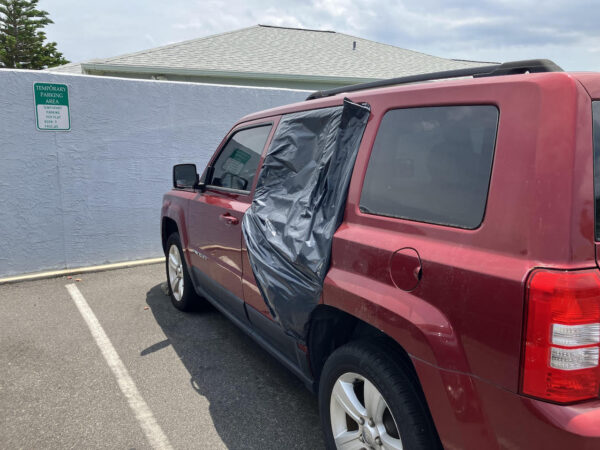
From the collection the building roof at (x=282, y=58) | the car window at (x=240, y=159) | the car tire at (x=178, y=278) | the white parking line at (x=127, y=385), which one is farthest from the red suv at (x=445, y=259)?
the building roof at (x=282, y=58)

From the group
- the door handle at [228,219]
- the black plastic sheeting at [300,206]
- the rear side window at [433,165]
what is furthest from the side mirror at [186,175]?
the rear side window at [433,165]

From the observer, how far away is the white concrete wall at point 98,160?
5953mm

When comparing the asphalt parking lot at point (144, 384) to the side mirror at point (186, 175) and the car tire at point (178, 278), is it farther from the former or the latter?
the side mirror at point (186, 175)

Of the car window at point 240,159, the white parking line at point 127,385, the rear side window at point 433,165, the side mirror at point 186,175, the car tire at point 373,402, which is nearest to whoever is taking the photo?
the rear side window at point 433,165

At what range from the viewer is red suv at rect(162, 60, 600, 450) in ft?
4.74

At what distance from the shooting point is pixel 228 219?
3459 millimetres

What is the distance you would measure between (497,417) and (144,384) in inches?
108

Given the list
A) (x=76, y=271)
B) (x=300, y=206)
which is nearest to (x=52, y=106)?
(x=76, y=271)

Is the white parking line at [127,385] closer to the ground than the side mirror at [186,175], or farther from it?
closer to the ground

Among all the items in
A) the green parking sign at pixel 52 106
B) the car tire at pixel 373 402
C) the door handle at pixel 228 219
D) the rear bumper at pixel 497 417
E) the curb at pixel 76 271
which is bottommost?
the curb at pixel 76 271

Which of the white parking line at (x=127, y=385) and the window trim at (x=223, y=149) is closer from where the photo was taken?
the white parking line at (x=127, y=385)

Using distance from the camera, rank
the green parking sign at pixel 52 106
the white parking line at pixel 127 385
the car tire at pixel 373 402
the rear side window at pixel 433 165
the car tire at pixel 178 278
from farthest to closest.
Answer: the green parking sign at pixel 52 106 → the car tire at pixel 178 278 → the white parking line at pixel 127 385 → the car tire at pixel 373 402 → the rear side window at pixel 433 165

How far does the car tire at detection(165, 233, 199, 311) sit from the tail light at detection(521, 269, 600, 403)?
3.75 meters

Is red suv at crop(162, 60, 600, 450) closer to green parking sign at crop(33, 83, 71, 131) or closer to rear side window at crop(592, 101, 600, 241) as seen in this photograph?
rear side window at crop(592, 101, 600, 241)
